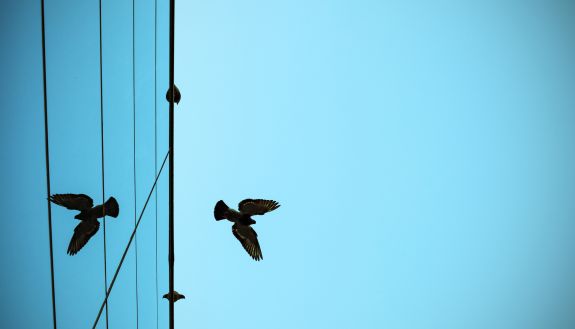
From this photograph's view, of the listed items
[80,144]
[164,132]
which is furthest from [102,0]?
[164,132]

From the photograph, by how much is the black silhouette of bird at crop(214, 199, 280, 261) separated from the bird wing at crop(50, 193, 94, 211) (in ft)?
9.75

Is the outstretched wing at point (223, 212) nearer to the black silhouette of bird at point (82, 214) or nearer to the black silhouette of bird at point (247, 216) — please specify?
the black silhouette of bird at point (247, 216)

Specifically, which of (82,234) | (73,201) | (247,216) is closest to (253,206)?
(247,216)

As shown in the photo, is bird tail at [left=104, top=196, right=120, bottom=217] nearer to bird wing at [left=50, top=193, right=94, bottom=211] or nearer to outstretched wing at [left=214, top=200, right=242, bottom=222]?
bird wing at [left=50, top=193, right=94, bottom=211]

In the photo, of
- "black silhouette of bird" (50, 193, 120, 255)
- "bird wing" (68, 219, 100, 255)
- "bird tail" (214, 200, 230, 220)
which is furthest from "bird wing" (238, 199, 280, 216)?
"bird wing" (68, 219, 100, 255)

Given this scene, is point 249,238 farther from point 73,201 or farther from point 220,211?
point 73,201

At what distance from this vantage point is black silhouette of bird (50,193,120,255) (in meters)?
2.15

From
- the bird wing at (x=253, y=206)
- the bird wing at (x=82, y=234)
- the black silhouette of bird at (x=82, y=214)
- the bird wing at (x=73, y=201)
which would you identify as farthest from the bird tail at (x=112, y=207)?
the bird wing at (x=253, y=206)

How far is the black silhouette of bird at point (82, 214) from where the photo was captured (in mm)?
2148

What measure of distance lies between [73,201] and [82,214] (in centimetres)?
27

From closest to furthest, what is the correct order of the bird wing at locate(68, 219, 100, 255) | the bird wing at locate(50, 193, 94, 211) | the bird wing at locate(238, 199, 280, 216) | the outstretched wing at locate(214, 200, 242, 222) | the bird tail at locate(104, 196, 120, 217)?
the bird wing at locate(50, 193, 94, 211)
the bird wing at locate(68, 219, 100, 255)
the bird tail at locate(104, 196, 120, 217)
the bird wing at locate(238, 199, 280, 216)
the outstretched wing at locate(214, 200, 242, 222)

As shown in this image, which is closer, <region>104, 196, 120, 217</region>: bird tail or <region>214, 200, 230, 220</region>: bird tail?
<region>104, 196, 120, 217</region>: bird tail

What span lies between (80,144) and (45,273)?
905mm

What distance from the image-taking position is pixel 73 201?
226cm
